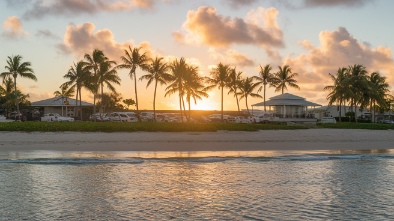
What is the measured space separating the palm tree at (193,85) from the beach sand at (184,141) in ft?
84.0

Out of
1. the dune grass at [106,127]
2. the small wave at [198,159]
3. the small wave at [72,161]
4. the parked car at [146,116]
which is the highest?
the parked car at [146,116]

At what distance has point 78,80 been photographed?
59188mm

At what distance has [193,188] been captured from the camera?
1169 cm

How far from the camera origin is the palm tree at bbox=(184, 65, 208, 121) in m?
58.4

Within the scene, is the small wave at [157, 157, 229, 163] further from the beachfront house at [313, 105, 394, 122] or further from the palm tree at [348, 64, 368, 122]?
the beachfront house at [313, 105, 394, 122]

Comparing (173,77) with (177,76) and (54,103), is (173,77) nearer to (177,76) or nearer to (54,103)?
(177,76)

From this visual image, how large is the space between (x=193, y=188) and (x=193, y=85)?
47.7 m

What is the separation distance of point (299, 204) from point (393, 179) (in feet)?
18.1

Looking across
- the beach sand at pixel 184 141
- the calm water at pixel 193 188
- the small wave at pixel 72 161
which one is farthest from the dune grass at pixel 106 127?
the small wave at pixel 72 161

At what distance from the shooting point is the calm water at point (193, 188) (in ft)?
29.0

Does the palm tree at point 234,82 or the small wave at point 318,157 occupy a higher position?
the palm tree at point 234,82

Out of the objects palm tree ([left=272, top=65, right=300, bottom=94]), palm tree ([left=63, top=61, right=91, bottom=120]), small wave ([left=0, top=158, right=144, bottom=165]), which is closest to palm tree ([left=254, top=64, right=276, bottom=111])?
palm tree ([left=272, top=65, right=300, bottom=94])

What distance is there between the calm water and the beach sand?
5.53 meters

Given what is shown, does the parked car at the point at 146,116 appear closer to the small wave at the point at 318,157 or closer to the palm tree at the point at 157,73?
the palm tree at the point at 157,73
